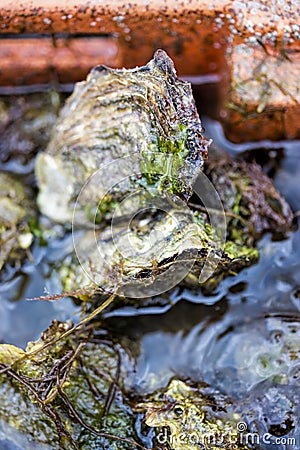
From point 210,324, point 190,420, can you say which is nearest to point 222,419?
point 190,420

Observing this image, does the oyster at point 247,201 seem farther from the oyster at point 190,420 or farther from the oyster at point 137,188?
the oyster at point 190,420

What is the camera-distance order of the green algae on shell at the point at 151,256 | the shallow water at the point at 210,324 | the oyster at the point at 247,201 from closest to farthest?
the green algae on shell at the point at 151,256 → the shallow water at the point at 210,324 → the oyster at the point at 247,201

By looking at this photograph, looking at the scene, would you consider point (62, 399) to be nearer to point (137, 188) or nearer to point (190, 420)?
point (190, 420)

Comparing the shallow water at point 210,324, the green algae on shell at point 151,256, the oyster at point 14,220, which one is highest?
the oyster at point 14,220

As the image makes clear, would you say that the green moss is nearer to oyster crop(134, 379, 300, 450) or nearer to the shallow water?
the shallow water

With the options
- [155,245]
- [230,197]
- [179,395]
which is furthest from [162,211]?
[179,395]

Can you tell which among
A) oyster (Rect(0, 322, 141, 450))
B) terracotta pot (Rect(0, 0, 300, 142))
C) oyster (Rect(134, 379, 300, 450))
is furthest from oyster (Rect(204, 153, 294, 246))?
oyster (Rect(0, 322, 141, 450))

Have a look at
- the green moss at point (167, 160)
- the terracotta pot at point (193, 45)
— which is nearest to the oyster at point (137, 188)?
the green moss at point (167, 160)
